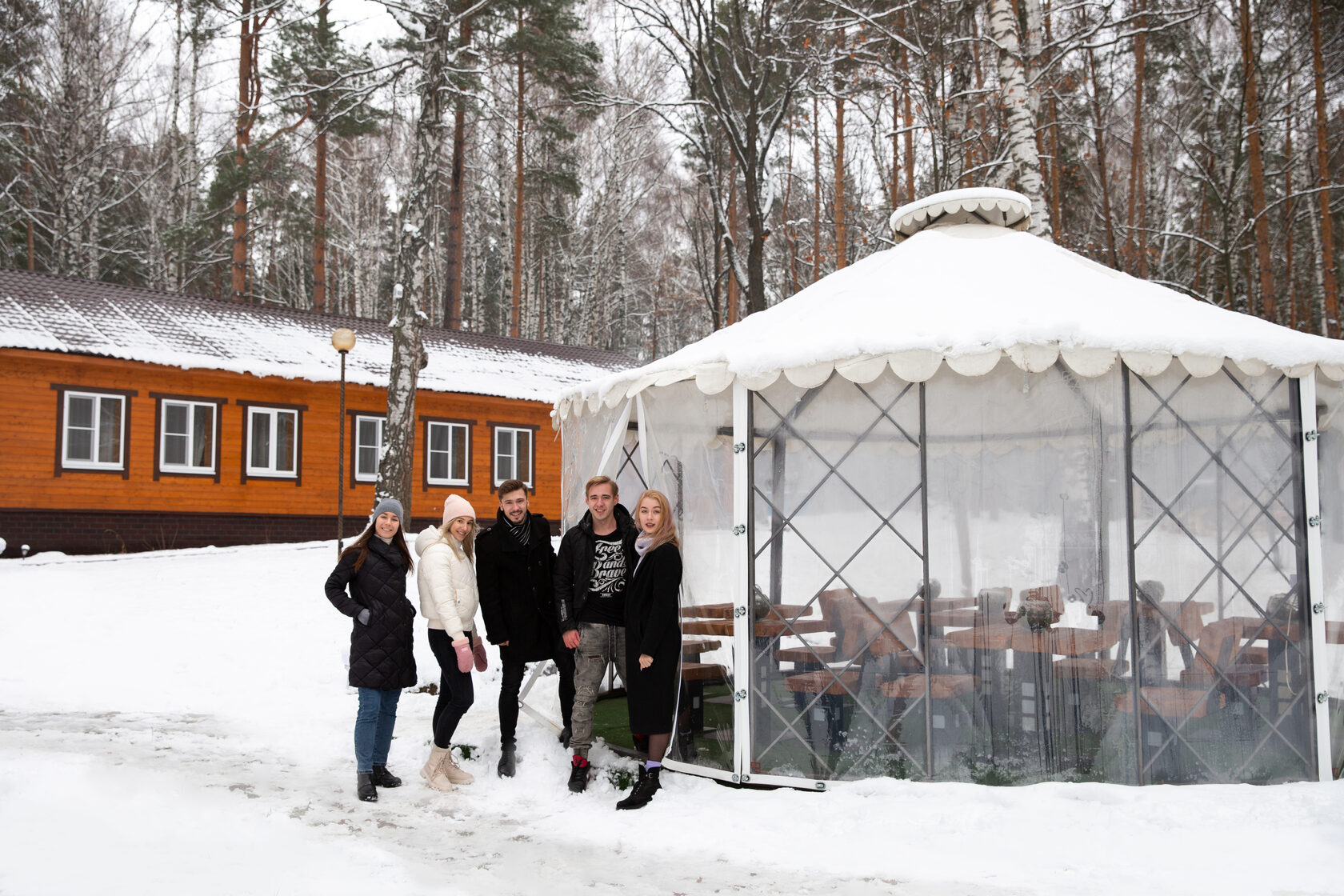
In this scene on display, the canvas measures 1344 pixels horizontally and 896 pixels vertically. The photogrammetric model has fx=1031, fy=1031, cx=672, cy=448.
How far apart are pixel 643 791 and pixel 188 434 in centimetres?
1207

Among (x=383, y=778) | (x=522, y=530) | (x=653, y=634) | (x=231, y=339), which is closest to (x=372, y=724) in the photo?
(x=383, y=778)

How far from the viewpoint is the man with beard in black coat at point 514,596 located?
17.0ft

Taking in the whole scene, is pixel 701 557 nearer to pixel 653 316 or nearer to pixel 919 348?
pixel 919 348

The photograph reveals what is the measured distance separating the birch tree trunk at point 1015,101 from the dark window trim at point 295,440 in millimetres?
11197

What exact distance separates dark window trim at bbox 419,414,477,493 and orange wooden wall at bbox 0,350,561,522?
4 cm

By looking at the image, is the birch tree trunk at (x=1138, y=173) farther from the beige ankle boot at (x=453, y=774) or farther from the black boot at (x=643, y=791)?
the beige ankle boot at (x=453, y=774)

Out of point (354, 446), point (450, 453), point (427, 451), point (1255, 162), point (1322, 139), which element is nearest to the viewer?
point (1255, 162)

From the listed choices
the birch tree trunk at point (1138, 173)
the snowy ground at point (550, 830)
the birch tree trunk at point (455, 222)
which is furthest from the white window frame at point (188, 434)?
the birch tree trunk at point (1138, 173)

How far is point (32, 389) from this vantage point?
13133mm

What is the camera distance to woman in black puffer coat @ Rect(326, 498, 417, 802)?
478 centimetres

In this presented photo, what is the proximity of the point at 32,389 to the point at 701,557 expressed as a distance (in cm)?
1154

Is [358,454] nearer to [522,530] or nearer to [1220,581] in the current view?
[522,530]

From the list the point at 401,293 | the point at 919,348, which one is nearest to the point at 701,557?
the point at 919,348

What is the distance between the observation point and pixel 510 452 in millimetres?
18047
